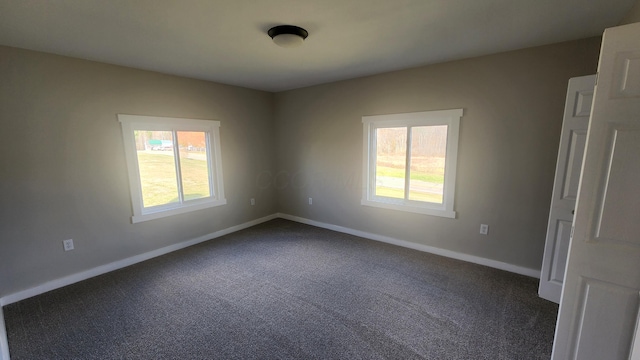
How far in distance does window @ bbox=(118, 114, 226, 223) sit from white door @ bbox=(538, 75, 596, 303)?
13.6 ft

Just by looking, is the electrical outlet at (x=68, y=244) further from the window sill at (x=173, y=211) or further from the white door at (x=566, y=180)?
the white door at (x=566, y=180)

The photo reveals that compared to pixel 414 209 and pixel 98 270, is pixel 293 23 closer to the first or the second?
pixel 414 209

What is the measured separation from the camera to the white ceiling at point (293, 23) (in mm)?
1756

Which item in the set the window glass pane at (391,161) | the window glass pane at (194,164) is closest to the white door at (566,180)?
the window glass pane at (391,161)

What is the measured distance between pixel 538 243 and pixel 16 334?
4.88m

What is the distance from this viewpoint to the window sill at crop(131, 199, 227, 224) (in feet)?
10.7

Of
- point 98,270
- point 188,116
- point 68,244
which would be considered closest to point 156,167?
point 188,116

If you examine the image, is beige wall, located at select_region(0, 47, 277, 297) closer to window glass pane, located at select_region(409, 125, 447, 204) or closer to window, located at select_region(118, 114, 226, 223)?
window, located at select_region(118, 114, 226, 223)

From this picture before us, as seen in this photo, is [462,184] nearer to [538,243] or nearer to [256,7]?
[538,243]

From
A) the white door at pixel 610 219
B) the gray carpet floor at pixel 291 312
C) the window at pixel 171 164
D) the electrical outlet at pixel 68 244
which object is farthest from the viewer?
the window at pixel 171 164

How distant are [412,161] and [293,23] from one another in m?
2.34

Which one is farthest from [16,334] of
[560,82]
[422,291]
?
[560,82]

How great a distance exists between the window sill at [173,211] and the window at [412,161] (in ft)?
7.82

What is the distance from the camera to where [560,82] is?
2.49m
